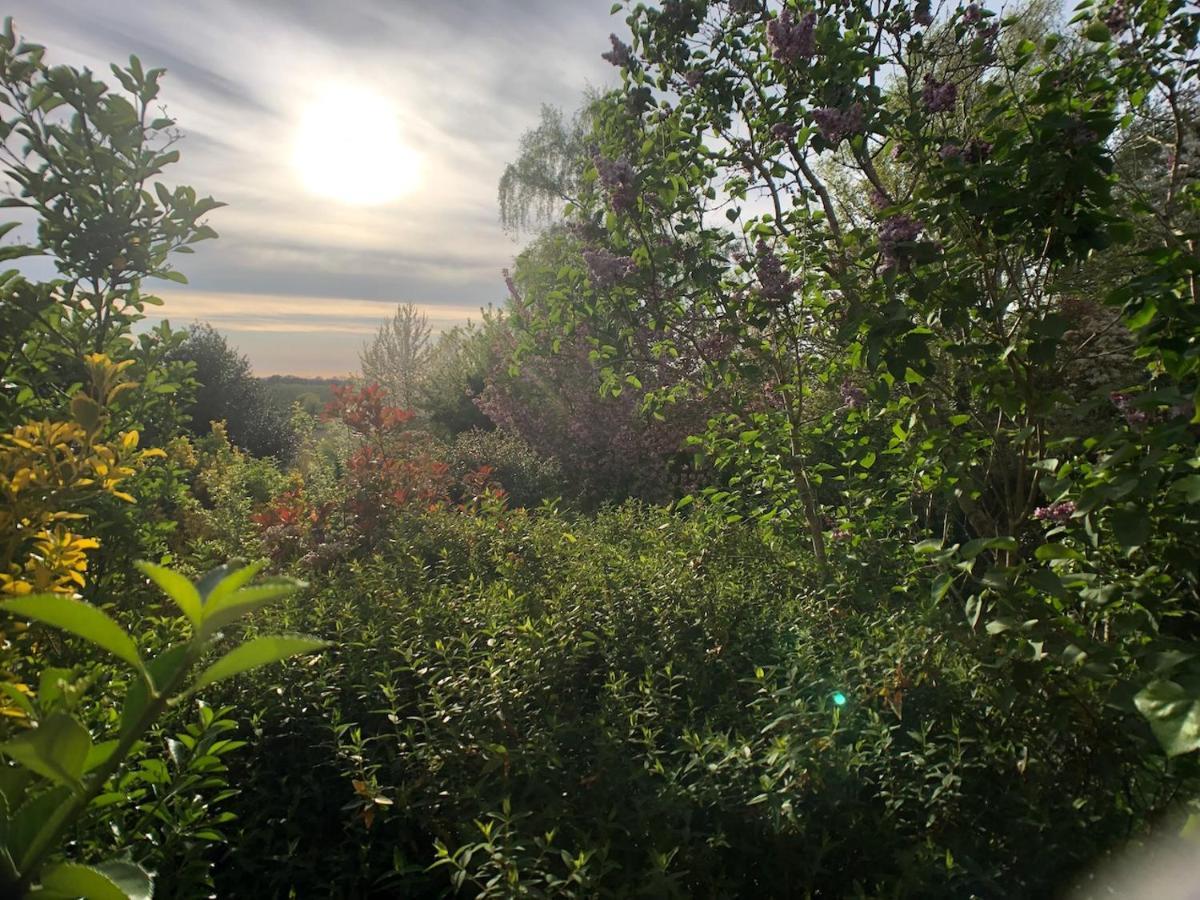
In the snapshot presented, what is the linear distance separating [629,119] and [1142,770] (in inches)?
120

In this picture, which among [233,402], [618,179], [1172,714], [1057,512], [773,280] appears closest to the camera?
[1172,714]

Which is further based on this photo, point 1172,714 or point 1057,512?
point 1057,512

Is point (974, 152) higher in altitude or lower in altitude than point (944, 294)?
higher

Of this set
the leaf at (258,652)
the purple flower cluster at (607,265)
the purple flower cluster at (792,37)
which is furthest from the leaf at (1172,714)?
the purple flower cluster at (607,265)

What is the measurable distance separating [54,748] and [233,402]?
13.5 meters

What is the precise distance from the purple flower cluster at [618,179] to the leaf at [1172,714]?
8.46ft

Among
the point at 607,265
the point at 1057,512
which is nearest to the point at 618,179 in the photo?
the point at 607,265

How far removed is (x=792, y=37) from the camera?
2.55 meters

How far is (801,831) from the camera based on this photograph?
5.15ft

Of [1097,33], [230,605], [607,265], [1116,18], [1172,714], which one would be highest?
[1116,18]

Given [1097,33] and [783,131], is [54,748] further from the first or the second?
[783,131]

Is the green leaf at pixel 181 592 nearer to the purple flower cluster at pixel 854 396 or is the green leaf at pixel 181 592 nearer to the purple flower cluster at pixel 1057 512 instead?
the purple flower cluster at pixel 1057 512

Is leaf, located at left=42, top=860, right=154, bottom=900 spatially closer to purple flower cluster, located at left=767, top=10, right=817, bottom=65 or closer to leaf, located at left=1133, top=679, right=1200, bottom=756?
leaf, located at left=1133, top=679, right=1200, bottom=756

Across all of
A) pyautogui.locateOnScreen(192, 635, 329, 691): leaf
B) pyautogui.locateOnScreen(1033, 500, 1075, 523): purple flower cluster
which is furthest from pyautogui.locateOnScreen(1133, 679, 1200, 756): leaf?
pyautogui.locateOnScreen(192, 635, 329, 691): leaf
